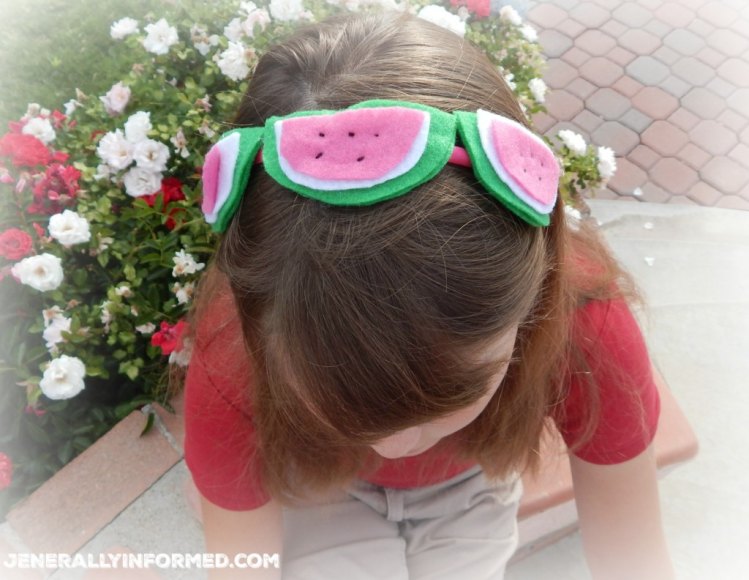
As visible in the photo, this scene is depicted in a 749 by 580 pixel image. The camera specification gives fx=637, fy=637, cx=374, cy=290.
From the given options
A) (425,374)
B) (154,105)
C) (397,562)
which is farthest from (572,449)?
(154,105)

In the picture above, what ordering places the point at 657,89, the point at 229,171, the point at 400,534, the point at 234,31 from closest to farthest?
the point at 229,171 → the point at 400,534 → the point at 234,31 → the point at 657,89

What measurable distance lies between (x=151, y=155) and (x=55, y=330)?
0.54 metres

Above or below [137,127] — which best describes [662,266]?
below

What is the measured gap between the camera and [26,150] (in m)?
1.80

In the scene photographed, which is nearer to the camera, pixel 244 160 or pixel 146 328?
pixel 244 160

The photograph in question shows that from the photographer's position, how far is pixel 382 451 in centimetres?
105

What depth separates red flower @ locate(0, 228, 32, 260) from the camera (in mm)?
1663

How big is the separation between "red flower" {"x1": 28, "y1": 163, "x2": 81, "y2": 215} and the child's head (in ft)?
3.49

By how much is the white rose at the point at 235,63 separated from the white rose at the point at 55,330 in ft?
2.71

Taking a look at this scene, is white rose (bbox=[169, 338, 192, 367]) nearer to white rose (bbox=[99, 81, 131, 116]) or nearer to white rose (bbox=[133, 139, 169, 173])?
white rose (bbox=[133, 139, 169, 173])

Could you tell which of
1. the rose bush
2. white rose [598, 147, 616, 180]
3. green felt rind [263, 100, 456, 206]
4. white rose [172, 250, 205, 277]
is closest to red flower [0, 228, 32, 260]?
the rose bush

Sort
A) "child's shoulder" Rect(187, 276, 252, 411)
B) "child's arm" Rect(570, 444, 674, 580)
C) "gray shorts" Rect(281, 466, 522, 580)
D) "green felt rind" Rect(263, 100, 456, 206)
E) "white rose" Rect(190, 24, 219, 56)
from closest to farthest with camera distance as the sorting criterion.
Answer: "green felt rind" Rect(263, 100, 456, 206), "child's shoulder" Rect(187, 276, 252, 411), "child's arm" Rect(570, 444, 674, 580), "gray shorts" Rect(281, 466, 522, 580), "white rose" Rect(190, 24, 219, 56)

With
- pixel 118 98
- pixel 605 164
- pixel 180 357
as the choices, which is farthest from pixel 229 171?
pixel 605 164

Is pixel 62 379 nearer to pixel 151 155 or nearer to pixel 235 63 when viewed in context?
pixel 151 155
